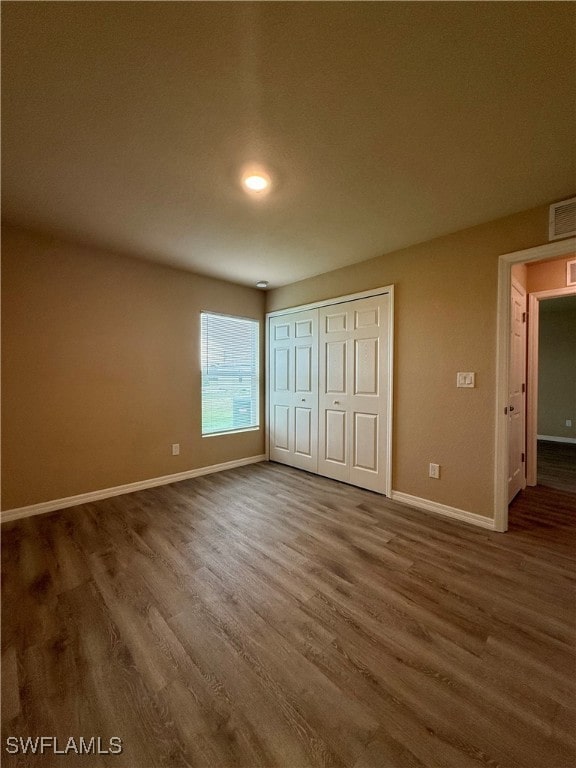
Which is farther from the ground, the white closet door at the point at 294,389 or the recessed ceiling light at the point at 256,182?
the recessed ceiling light at the point at 256,182

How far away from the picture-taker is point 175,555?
2.10 metres

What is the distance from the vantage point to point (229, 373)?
411 centimetres

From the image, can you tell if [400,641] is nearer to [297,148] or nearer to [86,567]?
[86,567]

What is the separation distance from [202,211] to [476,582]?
3.19 meters

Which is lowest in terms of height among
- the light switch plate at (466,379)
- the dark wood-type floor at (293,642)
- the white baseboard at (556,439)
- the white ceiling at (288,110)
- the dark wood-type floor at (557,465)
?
the dark wood-type floor at (293,642)

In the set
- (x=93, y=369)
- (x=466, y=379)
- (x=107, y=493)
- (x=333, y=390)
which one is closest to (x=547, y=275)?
(x=466, y=379)

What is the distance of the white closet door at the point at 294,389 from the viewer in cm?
382

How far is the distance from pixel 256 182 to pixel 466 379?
2.30 meters

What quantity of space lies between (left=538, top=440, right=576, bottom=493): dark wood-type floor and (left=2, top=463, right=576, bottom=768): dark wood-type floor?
153cm

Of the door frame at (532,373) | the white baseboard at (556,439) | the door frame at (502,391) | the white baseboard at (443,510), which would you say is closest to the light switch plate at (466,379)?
the door frame at (502,391)

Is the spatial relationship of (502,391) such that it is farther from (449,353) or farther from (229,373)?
(229,373)

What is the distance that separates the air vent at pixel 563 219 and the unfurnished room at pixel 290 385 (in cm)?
2

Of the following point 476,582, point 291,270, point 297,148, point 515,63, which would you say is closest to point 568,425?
point 476,582

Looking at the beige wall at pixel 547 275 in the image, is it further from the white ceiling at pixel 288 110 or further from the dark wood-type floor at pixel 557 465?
the dark wood-type floor at pixel 557 465
